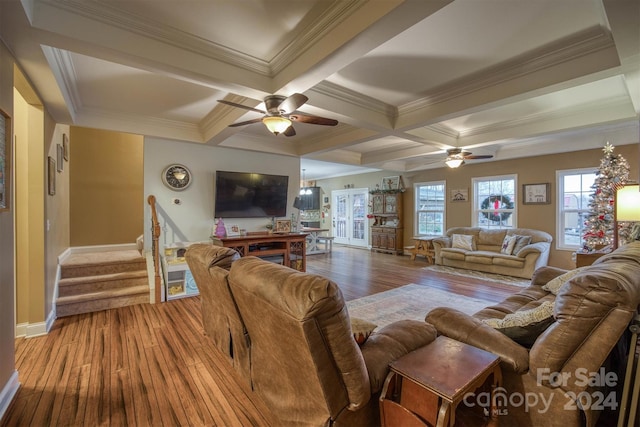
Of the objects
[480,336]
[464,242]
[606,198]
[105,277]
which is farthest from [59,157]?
[606,198]

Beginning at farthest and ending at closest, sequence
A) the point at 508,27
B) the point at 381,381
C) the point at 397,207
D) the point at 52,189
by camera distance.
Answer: the point at 397,207, the point at 52,189, the point at 508,27, the point at 381,381

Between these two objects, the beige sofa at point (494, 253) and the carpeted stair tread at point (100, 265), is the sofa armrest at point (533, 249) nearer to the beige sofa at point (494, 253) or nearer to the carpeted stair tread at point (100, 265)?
the beige sofa at point (494, 253)

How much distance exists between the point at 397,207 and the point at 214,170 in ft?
17.6

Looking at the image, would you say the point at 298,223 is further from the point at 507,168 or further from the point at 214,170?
the point at 507,168

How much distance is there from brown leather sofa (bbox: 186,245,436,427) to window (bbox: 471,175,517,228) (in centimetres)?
613

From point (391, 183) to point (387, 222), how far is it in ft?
4.00

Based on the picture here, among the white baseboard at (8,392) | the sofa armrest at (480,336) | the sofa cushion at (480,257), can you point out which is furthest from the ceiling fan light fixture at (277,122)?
the sofa cushion at (480,257)

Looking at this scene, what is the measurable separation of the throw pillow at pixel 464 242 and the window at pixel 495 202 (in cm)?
75

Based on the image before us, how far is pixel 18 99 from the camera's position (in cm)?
288

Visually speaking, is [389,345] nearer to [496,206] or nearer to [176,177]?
[176,177]

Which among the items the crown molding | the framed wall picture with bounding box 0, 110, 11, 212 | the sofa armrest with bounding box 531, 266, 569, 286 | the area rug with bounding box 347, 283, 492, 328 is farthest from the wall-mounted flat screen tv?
the sofa armrest with bounding box 531, 266, 569, 286

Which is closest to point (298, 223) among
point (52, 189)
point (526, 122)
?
point (52, 189)

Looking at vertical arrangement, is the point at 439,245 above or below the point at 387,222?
below

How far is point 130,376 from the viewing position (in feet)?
7.40
